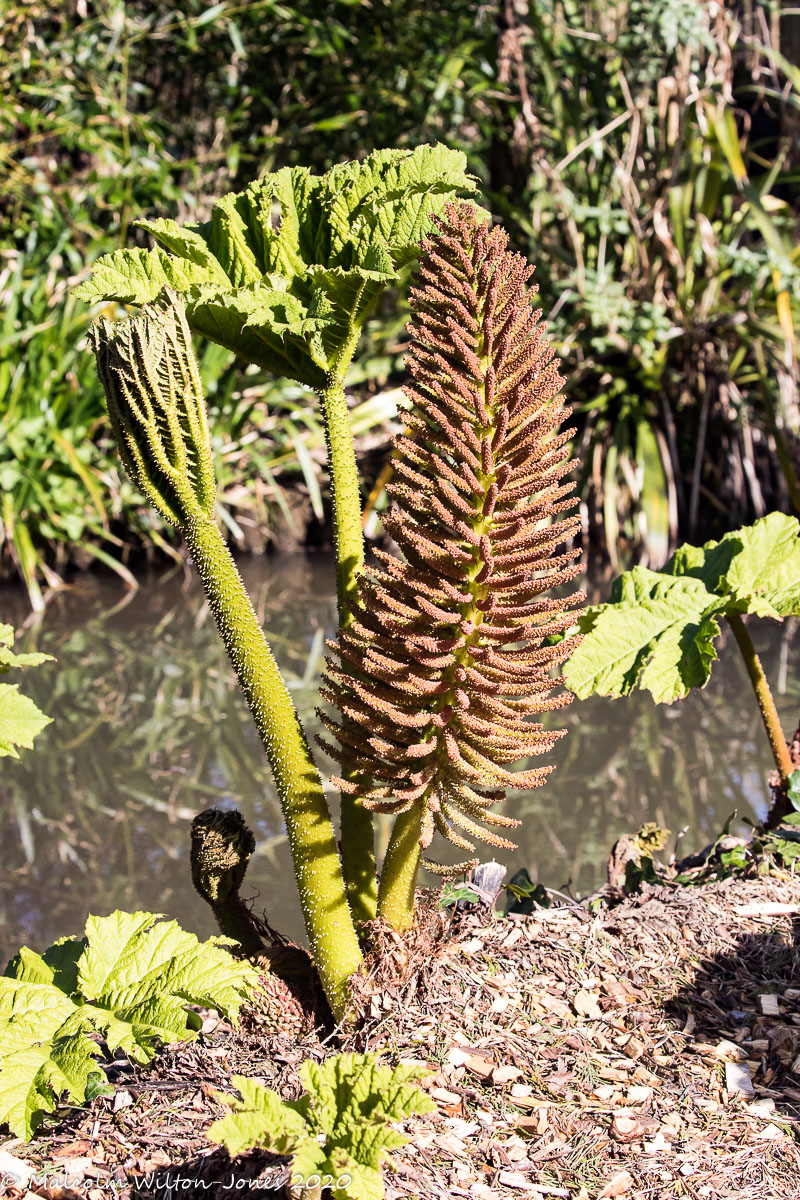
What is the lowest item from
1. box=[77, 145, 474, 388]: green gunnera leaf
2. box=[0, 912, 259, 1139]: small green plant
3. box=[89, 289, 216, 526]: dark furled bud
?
box=[0, 912, 259, 1139]: small green plant

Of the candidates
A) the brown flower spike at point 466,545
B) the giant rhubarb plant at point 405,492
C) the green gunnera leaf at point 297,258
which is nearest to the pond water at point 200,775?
the giant rhubarb plant at point 405,492

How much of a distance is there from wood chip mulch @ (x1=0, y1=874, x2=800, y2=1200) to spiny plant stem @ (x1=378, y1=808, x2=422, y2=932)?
0.14 feet

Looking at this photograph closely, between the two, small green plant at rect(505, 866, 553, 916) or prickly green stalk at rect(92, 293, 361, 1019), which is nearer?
prickly green stalk at rect(92, 293, 361, 1019)

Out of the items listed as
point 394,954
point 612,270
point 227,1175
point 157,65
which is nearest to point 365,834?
point 394,954

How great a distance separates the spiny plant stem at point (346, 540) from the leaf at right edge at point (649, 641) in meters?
0.39

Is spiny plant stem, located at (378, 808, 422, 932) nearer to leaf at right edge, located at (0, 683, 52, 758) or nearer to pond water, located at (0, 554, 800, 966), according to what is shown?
pond water, located at (0, 554, 800, 966)

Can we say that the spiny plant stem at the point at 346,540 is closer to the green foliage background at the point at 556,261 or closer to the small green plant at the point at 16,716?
the small green plant at the point at 16,716

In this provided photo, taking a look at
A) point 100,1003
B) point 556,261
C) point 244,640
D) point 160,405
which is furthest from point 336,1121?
point 556,261

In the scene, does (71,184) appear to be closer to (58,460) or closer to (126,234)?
(126,234)

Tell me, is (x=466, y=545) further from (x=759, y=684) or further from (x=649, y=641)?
(x=759, y=684)

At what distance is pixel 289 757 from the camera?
1432 mm

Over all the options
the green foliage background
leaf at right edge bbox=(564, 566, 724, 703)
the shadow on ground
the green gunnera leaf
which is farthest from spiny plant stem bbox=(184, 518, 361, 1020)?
the green foliage background

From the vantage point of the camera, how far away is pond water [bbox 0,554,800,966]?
2312mm

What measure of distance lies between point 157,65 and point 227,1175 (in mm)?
7804
